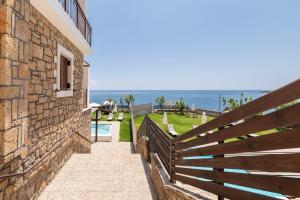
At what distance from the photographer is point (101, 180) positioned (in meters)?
6.61

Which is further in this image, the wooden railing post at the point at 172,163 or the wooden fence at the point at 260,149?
the wooden railing post at the point at 172,163

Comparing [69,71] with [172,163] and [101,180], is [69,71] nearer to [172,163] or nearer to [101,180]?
[101,180]

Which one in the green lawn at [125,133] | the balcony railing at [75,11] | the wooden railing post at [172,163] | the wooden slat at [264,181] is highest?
the balcony railing at [75,11]

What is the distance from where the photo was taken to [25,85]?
4055mm

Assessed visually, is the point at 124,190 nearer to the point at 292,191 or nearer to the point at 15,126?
the point at 15,126

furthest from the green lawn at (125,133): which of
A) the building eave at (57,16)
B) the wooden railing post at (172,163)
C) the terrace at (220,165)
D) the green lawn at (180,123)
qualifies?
the wooden railing post at (172,163)

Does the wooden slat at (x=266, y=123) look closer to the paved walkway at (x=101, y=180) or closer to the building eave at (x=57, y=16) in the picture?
the paved walkway at (x=101, y=180)

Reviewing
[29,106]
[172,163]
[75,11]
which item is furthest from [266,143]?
[75,11]

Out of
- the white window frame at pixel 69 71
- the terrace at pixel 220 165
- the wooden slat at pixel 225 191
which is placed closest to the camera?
the terrace at pixel 220 165

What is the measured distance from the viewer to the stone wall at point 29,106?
3436mm

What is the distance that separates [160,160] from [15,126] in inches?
157

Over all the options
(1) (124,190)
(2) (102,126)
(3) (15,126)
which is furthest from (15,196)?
(2) (102,126)

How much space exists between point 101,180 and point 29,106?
2998mm

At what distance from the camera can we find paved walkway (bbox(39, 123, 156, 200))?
566 centimetres
